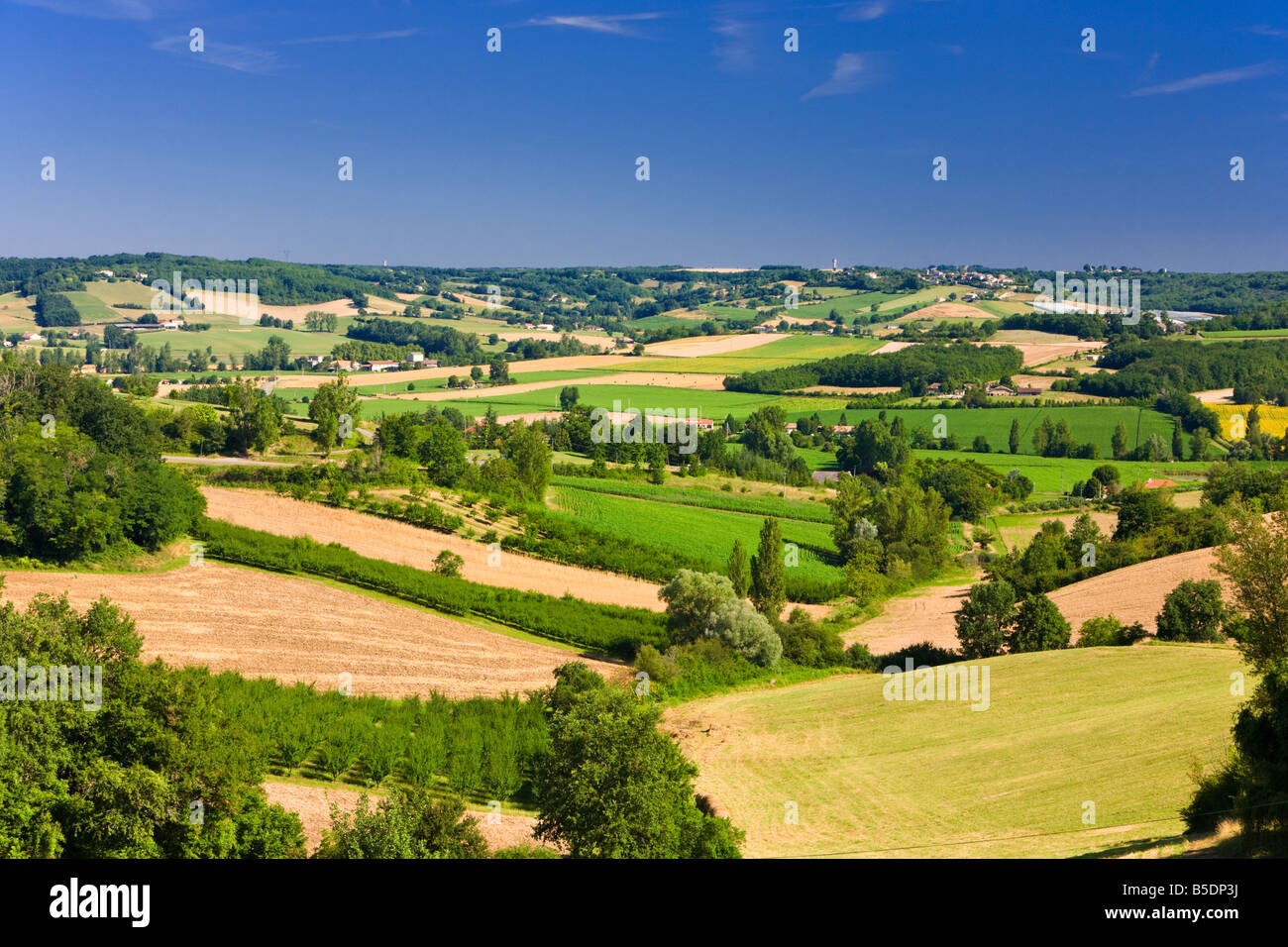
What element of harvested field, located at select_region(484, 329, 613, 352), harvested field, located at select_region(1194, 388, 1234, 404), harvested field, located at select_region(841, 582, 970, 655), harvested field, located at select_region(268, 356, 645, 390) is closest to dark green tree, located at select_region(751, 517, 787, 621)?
harvested field, located at select_region(841, 582, 970, 655)

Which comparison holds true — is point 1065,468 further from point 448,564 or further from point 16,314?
point 16,314

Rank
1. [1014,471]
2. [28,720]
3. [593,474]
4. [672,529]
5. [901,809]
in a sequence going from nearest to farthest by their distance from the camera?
[28,720], [901,809], [672,529], [593,474], [1014,471]

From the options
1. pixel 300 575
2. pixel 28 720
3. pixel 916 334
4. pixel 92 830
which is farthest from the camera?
pixel 916 334

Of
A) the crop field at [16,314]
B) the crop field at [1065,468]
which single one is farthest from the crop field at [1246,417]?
the crop field at [16,314]

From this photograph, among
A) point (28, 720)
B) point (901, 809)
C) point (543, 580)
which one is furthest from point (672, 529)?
point (28, 720)

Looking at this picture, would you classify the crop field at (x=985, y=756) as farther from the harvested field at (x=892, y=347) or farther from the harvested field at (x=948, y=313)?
the harvested field at (x=948, y=313)
